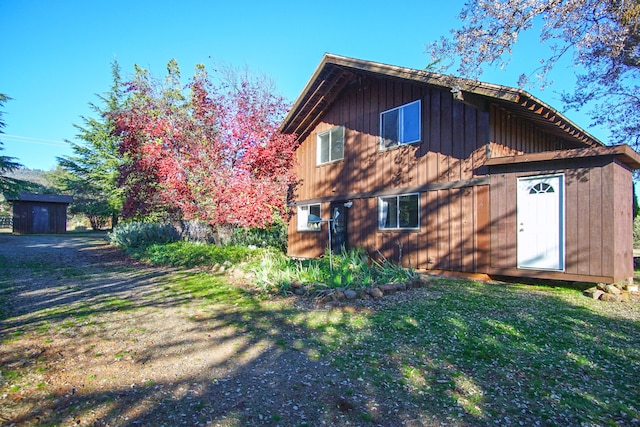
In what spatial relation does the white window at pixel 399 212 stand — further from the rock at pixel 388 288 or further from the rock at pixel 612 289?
the rock at pixel 612 289

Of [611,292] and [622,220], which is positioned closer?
[611,292]

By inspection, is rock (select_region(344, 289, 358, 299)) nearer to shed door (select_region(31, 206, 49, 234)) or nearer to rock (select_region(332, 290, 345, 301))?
rock (select_region(332, 290, 345, 301))

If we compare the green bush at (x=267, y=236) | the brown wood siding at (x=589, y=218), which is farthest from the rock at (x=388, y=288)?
the green bush at (x=267, y=236)

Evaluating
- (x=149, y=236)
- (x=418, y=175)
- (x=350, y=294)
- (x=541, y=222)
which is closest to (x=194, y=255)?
(x=149, y=236)

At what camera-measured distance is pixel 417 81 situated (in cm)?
865

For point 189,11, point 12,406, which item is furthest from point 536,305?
point 189,11

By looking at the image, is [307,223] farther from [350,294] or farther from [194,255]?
[350,294]

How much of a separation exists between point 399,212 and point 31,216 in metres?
30.0

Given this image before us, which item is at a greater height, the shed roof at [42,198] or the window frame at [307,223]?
the shed roof at [42,198]

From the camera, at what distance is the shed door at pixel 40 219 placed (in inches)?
1048

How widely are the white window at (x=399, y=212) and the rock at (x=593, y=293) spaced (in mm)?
3895

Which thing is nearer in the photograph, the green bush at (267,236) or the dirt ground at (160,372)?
the dirt ground at (160,372)

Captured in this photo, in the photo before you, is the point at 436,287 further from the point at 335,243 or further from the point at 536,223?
the point at 335,243

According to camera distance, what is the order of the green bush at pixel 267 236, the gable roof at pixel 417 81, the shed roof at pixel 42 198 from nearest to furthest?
the gable roof at pixel 417 81, the green bush at pixel 267 236, the shed roof at pixel 42 198
